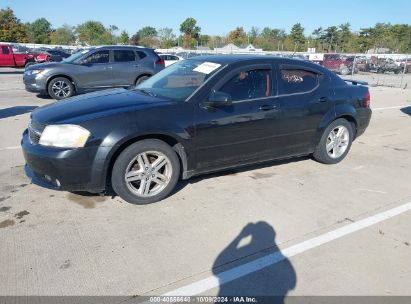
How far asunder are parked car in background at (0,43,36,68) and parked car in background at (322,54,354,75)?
2212 cm

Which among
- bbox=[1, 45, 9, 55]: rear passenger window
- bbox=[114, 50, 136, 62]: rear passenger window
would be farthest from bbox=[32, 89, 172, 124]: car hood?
bbox=[1, 45, 9, 55]: rear passenger window

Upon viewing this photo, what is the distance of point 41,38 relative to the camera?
281ft

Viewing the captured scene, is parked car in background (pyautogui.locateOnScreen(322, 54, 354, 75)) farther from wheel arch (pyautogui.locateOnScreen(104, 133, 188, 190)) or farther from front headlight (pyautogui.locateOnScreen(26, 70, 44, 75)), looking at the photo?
wheel arch (pyautogui.locateOnScreen(104, 133, 188, 190))

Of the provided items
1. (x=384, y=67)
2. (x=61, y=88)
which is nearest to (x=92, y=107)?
(x=61, y=88)

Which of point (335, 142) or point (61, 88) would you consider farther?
point (61, 88)

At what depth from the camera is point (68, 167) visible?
368 centimetres

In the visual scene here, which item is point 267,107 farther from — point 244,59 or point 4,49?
point 4,49

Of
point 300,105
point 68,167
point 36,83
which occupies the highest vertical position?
point 300,105

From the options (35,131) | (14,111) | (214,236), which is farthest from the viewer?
(14,111)

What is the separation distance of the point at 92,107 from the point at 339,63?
98.7 feet

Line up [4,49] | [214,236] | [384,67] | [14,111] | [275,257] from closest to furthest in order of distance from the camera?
[275,257] < [214,236] < [14,111] < [4,49] < [384,67]

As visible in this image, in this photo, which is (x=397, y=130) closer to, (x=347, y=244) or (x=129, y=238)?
(x=347, y=244)

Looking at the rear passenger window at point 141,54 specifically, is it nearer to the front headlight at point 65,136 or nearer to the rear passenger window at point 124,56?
the rear passenger window at point 124,56

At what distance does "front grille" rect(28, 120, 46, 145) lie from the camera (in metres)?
3.90
